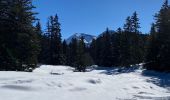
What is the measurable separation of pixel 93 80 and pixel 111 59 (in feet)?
239

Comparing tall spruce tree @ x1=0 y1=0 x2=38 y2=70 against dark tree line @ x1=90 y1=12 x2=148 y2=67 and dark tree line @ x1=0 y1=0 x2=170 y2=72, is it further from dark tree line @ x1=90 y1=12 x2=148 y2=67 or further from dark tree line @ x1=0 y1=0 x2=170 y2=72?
dark tree line @ x1=90 y1=12 x2=148 y2=67

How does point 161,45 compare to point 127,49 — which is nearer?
point 161,45

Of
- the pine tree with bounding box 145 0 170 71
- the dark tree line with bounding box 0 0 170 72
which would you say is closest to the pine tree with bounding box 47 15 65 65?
the dark tree line with bounding box 0 0 170 72

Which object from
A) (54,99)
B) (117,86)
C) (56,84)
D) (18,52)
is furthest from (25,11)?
(54,99)

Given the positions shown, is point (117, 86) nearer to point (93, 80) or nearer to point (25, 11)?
point (93, 80)

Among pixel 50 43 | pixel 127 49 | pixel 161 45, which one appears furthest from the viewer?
pixel 50 43

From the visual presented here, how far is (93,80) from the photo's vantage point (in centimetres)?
1736

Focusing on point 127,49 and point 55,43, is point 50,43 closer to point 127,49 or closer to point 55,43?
point 55,43

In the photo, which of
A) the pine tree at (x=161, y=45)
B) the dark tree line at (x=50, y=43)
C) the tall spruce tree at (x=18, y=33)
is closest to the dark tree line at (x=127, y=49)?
the dark tree line at (x=50, y=43)

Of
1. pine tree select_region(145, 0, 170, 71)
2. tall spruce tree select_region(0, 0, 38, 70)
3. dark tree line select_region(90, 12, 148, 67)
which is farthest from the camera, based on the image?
dark tree line select_region(90, 12, 148, 67)

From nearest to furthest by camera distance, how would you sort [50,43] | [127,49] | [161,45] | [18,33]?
[18,33]
[161,45]
[127,49]
[50,43]

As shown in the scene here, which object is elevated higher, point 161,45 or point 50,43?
point 50,43

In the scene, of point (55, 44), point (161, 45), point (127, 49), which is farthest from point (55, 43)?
point (161, 45)

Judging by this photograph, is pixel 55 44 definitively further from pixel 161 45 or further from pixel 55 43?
pixel 161 45
